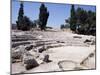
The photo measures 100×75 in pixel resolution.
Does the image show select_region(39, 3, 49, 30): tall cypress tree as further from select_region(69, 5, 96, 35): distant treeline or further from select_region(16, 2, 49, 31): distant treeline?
select_region(69, 5, 96, 35): distant treeline

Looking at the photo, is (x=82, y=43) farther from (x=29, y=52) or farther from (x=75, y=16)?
(x=29, y=52)

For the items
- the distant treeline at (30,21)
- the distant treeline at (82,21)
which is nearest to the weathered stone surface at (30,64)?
the distant treeline at (30,21)

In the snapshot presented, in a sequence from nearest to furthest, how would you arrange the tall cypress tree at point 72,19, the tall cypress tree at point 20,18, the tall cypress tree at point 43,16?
the tall cypress tree at point 20,18
the tall cypress tree at point 43,16
the tall cypress tree at point 72,19

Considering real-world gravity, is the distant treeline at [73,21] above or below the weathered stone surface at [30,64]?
above

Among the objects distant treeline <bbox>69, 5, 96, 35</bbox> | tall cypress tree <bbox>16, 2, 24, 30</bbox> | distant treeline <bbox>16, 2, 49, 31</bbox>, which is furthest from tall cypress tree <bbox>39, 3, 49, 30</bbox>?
distant treeline <bbox>69, 5, 96, 35</bbox>

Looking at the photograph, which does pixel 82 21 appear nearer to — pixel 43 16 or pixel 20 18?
pixel 43 16

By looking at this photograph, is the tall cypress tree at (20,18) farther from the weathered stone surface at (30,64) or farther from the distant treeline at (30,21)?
the weathered stone surface at (30,64)

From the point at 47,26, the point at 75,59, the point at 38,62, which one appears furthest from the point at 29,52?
the point at 75,59

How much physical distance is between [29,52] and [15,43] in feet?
0.70

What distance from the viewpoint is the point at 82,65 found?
2752 millimetres

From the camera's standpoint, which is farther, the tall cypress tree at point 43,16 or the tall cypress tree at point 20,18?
the tall cypress tree at point 43,16

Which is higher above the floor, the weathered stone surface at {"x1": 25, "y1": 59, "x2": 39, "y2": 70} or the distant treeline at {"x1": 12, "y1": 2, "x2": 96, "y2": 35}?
the distant treeline at {"x1": 12, "y1": 2, "x2": 96, "y2": 35}

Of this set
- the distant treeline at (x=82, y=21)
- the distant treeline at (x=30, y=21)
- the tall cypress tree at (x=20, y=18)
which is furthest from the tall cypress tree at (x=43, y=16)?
the distant treeline at (x=82, y=21)

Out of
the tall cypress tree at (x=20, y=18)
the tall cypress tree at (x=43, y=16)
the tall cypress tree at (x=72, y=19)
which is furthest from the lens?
the tall cypress tree at (x=72, y=19)
